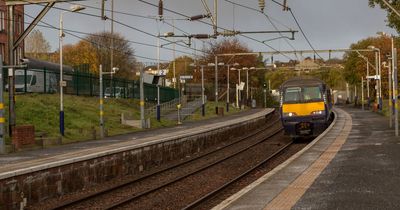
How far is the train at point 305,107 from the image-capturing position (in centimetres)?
2795

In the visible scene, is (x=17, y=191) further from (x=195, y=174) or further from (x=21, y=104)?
(x=21, y=104)

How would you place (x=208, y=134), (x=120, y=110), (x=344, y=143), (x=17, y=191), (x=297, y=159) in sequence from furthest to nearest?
(x=120, y=110), (x=208, y=134), (x=344, y=143), (x=297, y=159), (x=17, y=191)

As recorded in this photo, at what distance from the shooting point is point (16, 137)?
22.7 metres

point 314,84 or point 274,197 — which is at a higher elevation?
point 314,84

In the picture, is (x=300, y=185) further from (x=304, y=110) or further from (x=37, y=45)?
(x=37, y=45)

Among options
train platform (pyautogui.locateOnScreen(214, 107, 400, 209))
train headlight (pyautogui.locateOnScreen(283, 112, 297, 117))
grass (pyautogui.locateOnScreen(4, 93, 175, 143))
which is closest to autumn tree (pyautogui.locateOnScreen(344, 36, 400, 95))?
grass (pyautogui.locateOnScreen(4, 93, 175, 143))

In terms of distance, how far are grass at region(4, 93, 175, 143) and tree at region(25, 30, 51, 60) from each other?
4532 centimetres

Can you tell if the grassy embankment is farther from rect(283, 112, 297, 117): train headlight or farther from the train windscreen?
the train windscreen

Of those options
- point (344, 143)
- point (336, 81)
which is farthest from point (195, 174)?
point (336, 81)

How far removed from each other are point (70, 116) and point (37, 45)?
57791 millimetres

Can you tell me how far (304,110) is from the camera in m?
28.0

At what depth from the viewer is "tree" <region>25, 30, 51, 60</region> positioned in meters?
87.6

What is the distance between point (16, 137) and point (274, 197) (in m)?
14.8

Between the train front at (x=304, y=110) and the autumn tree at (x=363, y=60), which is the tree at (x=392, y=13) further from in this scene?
the autumn tree at (x=363, y=60)
